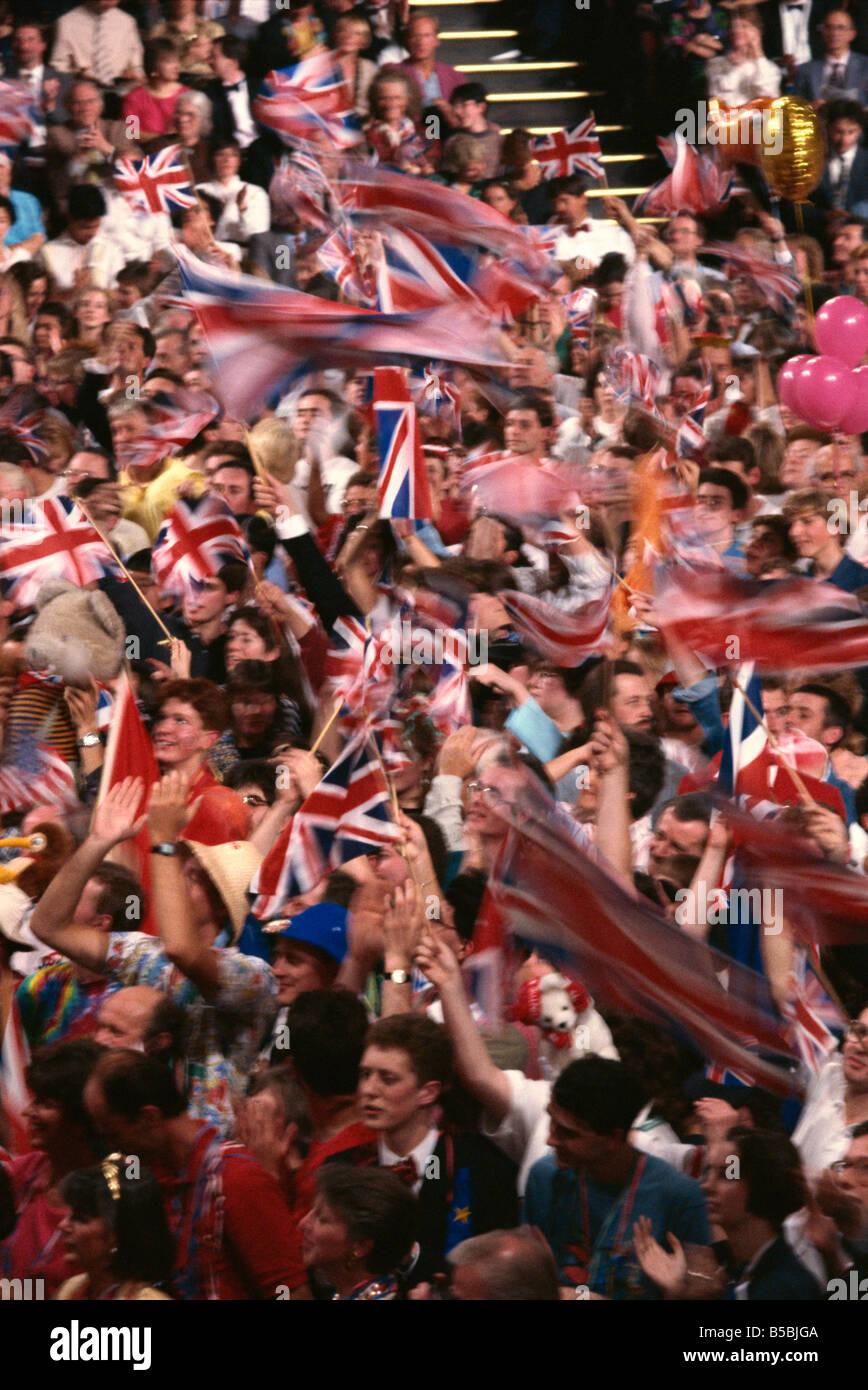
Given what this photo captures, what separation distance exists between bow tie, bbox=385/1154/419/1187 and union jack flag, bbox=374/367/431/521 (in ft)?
11.5

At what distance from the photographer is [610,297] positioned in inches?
454

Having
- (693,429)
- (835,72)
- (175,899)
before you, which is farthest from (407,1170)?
(835,72)

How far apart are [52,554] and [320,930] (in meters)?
3.10

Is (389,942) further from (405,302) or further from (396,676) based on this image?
(405,302)

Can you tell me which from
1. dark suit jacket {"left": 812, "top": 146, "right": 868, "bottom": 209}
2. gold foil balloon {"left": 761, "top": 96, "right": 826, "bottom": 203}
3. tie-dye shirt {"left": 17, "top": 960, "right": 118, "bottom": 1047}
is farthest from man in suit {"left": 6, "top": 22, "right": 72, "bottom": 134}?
tie-dye shirt {"left": 17, "top": 960, "right": 118, "bottom": 1047}

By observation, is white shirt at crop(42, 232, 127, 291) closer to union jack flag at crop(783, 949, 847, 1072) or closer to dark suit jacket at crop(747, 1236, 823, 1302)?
union jack flag at crop(783, 949, 847, 1072)

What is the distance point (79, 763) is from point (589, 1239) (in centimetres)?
327

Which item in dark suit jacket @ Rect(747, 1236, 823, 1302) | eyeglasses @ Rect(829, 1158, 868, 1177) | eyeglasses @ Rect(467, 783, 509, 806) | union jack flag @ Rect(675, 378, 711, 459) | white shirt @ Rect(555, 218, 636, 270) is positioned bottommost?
dark suit jacket @ Rect(747, 1236, 823, 1302)

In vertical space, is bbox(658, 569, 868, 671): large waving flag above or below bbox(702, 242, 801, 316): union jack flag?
below

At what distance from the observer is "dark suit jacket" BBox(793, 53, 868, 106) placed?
42.5ft

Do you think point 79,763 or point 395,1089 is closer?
point 395,1089

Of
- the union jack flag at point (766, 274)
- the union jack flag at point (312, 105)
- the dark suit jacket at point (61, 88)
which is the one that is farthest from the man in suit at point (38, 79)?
the union jack flag at point (766, 274)

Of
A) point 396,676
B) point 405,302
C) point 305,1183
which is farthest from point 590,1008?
point 405,302

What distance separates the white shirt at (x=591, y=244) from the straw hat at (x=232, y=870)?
21.7ft
